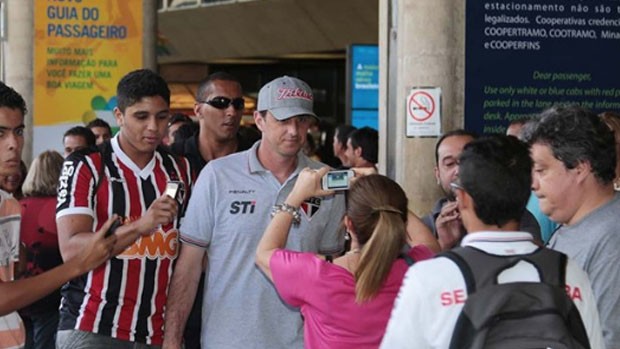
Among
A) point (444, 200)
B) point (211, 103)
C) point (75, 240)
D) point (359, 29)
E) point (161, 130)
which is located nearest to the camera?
point (75, 240)

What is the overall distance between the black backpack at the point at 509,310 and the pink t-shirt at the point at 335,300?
37.5 inches

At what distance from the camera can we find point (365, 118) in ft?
59.8

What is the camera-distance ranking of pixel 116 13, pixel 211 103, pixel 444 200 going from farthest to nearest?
pixel 116 13 → pixel 211 103 → pixel 444 200

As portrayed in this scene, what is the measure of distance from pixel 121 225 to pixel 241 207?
0.55 meters

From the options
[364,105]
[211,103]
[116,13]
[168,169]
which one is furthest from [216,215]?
[364,105]

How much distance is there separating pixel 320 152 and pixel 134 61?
577 centimetres

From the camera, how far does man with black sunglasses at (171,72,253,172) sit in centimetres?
719

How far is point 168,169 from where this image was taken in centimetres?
616

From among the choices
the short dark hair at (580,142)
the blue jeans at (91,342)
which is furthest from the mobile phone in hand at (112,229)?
the short dark hair at (580,142)

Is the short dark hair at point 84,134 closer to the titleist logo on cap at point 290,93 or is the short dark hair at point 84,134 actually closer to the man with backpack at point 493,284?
the titleist logo on cap at point 290,93

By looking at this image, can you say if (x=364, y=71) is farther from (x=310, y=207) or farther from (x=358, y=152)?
(x=310, y=207)

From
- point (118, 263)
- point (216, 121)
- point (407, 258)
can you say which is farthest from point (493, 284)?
point (216, 121)

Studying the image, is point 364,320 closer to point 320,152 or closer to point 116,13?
point 116,13

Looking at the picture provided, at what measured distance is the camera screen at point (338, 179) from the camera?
520 cm
